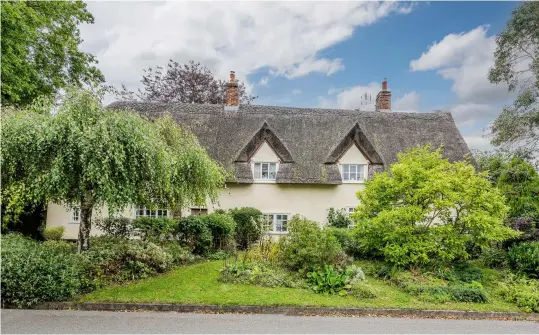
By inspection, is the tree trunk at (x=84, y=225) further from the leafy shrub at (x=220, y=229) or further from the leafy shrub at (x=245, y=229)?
the leafy shrub at (x=245, y=229)

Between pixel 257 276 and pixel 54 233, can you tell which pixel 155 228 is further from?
pixel 54 233

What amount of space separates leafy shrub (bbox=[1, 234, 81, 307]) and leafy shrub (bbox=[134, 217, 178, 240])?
429 centimetres

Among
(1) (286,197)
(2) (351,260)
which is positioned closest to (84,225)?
(2) (351,260)

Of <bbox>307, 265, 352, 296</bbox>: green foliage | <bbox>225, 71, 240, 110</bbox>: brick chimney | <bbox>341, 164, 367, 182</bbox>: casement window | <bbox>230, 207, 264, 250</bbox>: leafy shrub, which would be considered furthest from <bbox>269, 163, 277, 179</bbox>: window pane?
<bbox>307, 265, 352, 296</bbox>: green foliage

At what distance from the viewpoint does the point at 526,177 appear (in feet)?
45.9

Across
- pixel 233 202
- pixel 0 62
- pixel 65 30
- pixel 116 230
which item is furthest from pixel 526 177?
pixel 65 30

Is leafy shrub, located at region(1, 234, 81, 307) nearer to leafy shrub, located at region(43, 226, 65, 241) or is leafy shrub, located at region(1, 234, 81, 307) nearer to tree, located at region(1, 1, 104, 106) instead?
tree, located at region(1, 1, 104, 106)

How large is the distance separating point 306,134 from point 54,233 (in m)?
14.5

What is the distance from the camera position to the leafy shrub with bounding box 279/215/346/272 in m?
10.2

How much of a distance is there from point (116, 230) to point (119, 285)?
4345 millimetres

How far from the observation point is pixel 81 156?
7.72 m

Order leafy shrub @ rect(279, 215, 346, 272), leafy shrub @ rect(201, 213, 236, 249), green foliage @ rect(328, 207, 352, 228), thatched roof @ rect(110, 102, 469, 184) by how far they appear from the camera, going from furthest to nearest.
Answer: thatched roof @ rect(110, 102, 469, 184) → green foliage @ rect(328, 207, 352, 228) → leafy shrub @ rect(201, 213, 236, 249) → leafy shrub @ rect(279, 215, 346, 272)

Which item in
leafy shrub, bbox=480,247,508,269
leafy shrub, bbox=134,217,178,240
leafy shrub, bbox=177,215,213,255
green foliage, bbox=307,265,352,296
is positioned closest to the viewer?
green foliage, bbox=307,265,352,296

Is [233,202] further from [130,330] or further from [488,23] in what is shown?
[488,23]
